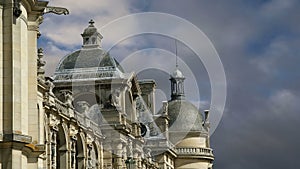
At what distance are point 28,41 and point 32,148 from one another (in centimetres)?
459

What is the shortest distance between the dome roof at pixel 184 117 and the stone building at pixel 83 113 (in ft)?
0.48

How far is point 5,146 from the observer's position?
28891mm

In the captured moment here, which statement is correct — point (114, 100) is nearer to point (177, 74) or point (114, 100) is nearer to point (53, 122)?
point (53, 122)

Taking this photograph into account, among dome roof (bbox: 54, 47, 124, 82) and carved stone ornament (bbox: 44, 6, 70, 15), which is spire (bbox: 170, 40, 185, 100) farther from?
carved stone ornament (bbox: 44, 6, 70, 15)

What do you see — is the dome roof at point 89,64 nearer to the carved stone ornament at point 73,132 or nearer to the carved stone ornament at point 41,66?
the carved stone ornament at point 73,132

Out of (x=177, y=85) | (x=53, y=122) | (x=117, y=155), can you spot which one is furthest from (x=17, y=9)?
(x=177, y=85)

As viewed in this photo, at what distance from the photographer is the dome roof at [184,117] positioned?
112938 mm

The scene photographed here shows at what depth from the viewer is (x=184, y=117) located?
114m

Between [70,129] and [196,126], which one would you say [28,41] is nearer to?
[70,129]

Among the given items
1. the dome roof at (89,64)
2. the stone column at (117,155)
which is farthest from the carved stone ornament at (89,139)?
the dome roof at (89,64)

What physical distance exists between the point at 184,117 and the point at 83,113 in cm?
5275

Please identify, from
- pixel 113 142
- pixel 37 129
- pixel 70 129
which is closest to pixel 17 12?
pixel 37 129

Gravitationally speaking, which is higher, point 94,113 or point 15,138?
point 94,113

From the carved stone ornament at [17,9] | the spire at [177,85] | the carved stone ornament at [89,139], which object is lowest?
the carved stone ornament at [17,9]
